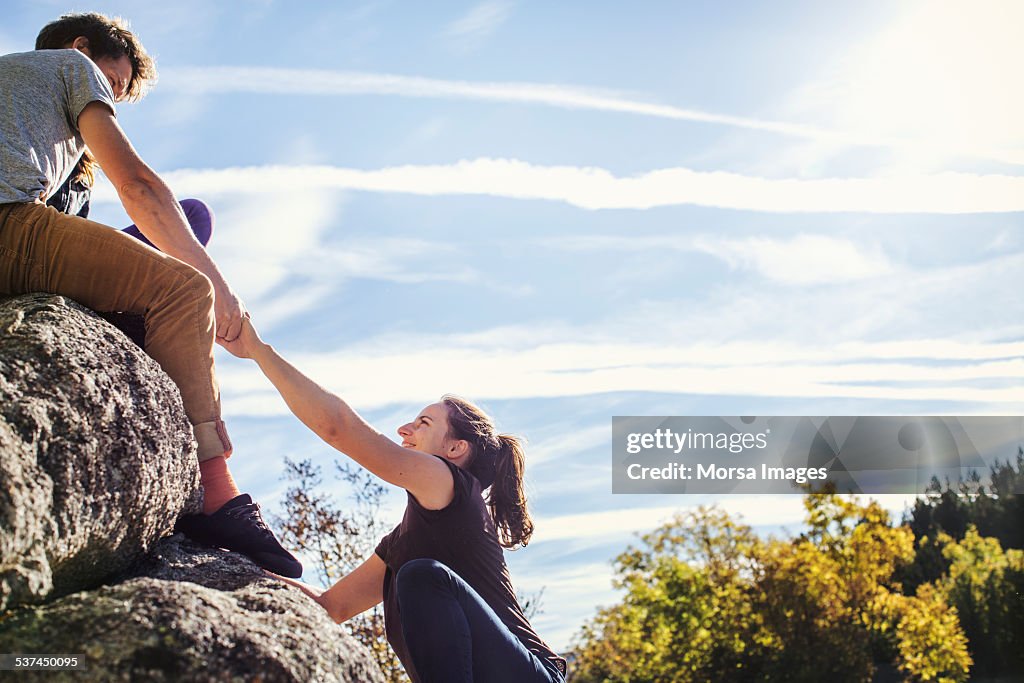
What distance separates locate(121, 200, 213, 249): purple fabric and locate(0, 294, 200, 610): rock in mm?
1155

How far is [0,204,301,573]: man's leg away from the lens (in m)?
2.95

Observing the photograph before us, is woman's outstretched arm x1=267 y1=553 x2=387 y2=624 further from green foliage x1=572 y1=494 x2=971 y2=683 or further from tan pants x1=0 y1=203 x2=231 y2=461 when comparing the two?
green foliage x1=572 y1=494 x2=971 y2=683

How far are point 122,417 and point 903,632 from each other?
746 inches

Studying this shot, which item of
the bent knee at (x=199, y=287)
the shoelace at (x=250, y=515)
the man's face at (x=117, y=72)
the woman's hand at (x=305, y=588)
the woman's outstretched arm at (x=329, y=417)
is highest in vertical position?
the man's face at (x=117, y=72)

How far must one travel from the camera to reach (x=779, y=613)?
57.1 feet

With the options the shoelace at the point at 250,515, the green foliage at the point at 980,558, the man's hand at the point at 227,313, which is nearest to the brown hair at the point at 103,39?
the man's hand at the point at 227,313

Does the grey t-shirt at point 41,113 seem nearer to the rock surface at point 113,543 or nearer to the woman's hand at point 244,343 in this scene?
the rock surface at point 113,543

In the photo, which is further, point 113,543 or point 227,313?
point 227,313

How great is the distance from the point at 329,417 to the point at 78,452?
1022 millimetres

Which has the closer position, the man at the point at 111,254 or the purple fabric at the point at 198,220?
the man at the point at 111,254

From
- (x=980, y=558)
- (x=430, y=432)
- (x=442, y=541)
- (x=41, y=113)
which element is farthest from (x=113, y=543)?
(x=980, y=558)

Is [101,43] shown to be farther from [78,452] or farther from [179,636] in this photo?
[179,636]

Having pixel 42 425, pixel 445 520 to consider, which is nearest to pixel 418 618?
pixel 445 520

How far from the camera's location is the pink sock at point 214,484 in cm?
307
